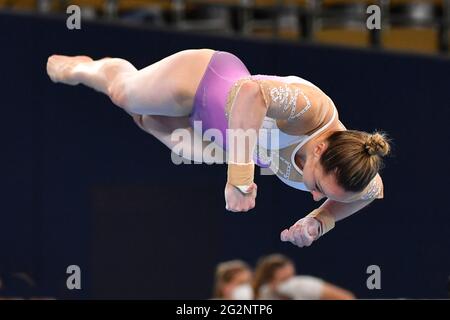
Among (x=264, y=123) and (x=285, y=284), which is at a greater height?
(x=264, y=123)

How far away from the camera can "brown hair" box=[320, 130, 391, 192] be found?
3.67 metres

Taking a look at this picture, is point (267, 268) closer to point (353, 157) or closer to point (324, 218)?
point (324, 218)

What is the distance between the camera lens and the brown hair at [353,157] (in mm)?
3672

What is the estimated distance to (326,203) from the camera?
13.2 feet

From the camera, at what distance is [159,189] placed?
19.0 ft

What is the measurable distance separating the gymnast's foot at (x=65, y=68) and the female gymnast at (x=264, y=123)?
17cm

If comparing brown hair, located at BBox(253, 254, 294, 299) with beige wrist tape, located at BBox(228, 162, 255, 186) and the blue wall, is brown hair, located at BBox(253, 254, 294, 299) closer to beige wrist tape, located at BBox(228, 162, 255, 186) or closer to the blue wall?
the blue wall

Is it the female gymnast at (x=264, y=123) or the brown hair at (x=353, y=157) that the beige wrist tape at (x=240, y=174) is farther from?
the brown hair at (x=353, y=157)

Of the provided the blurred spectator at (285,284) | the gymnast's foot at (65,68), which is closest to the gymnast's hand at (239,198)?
the gymnast's foot at (65,68)

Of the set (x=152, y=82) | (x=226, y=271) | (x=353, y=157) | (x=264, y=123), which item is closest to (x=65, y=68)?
(x=152, y=82)

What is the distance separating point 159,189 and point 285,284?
2.55 feet

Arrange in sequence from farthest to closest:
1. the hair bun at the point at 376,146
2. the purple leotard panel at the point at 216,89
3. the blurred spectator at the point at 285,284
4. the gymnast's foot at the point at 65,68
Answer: the blurred spectator at the point at 285,284
the gymnast's foot at the point at 65,68
the purple leotard panel at the point at 216,89
the hair bun at the point at 376,146
